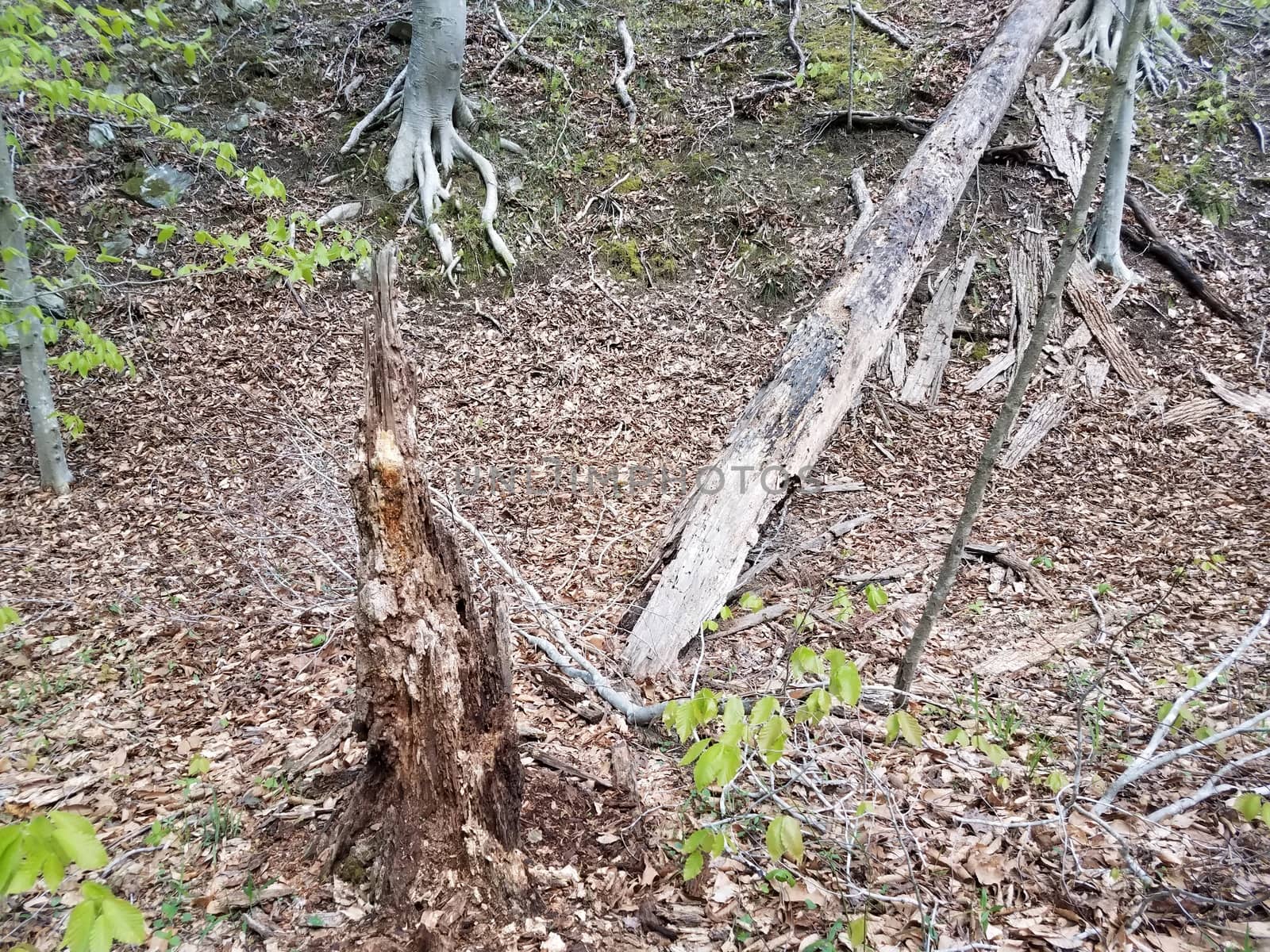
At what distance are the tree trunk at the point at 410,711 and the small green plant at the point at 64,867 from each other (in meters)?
1.12

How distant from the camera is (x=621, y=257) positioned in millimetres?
7914

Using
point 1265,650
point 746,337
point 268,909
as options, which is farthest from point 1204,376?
point 268,909

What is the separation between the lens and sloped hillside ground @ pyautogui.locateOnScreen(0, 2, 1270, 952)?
2.52m

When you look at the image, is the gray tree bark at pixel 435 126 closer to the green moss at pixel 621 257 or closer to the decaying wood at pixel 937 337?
the green moss at pixel 621 257

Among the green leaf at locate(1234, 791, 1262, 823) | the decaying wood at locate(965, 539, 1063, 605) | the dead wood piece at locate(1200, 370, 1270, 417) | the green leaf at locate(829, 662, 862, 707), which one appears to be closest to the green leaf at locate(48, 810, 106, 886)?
the green leaf at locate(829, 662, 862, 707)

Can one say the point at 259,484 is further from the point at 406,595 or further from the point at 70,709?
the point at 406,595

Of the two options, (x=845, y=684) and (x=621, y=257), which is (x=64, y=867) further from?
(x=621, y=257)

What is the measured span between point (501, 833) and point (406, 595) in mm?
964

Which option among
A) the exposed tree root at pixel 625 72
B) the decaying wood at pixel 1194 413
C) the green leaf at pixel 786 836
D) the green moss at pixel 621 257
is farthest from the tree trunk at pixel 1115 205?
the green leaf at pixel 786 836

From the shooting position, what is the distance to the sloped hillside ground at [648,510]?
252 centimetres

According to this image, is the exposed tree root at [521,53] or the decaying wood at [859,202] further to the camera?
the exposed tree root at [521,53]

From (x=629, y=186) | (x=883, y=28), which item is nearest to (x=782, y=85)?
(x=883, y=28)

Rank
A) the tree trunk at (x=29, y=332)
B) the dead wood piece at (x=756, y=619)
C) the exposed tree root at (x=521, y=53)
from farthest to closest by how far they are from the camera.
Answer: the exposed tree root at (x=521, y=53)
the tree trunk at (x=29, y=332)
the dead wood piece at (x=756, y=619)

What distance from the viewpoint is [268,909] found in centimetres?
238
